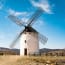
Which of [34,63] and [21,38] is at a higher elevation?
[21,38]

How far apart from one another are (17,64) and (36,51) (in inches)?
564

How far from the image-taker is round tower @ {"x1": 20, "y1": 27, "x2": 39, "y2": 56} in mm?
45406

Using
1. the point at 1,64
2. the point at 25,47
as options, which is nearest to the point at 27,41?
the point at 25,47

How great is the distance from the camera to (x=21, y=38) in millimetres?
46500

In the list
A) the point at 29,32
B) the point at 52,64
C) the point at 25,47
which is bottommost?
the point at 52,64

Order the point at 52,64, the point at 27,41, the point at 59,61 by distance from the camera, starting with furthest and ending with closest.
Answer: the point at 27,41 → the point at 59,61 → the point at 52,64

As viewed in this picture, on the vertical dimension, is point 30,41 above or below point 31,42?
above

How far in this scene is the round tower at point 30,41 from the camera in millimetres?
45406

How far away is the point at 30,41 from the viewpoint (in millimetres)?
45438

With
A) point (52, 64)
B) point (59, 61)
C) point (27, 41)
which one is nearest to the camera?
point (52, 64)

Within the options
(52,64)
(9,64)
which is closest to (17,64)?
(9,64)

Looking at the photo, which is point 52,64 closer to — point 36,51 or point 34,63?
point 34,63

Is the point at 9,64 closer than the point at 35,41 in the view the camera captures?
Yes

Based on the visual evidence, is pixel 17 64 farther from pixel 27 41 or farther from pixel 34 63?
pixel 27 41
